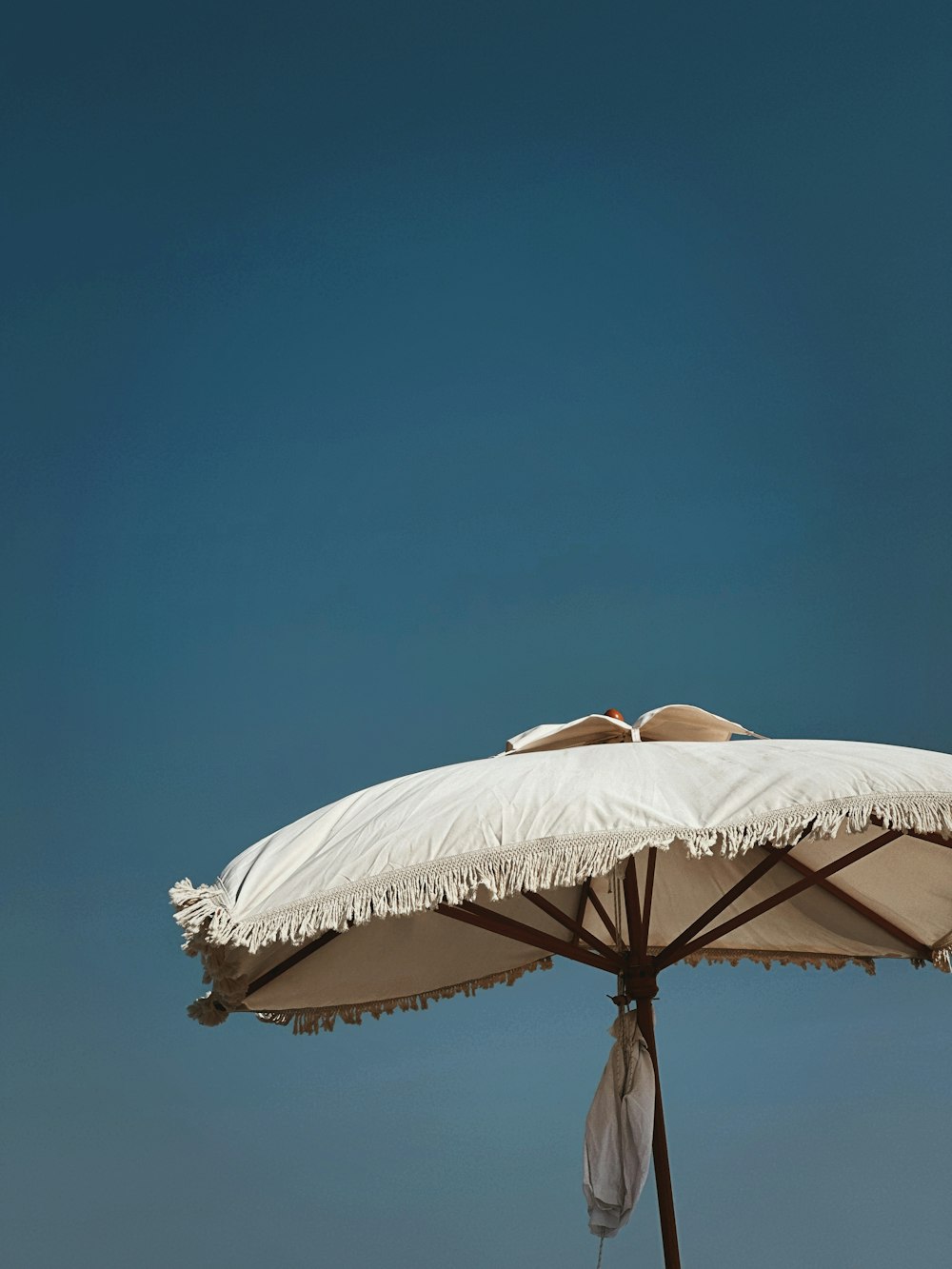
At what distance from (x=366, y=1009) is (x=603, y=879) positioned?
0.77 meters

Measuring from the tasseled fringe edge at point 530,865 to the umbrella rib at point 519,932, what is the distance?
368mm

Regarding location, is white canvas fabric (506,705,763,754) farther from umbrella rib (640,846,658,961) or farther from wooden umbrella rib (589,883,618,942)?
wooden umbrella rib (589,883,618,942)

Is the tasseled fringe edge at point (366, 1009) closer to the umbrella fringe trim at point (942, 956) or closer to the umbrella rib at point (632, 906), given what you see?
the umbrella rib at point (632, 906)

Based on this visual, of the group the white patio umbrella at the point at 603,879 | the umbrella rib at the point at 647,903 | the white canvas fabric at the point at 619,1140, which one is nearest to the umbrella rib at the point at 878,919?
the white patio umbrella at the point at 603,879

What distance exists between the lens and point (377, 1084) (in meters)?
9.94

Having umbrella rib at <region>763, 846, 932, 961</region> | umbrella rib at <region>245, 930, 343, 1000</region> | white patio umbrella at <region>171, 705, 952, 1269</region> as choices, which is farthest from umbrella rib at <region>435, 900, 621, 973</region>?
umbrella rib at <region>763, 846, 932, 961</region>

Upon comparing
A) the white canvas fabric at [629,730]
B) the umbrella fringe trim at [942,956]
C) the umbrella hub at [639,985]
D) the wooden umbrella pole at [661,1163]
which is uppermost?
the white canvas fabric at [629,730]

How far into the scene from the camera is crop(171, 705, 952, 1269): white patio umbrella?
2.21 m

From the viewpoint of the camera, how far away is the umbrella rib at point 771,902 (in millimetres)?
2775

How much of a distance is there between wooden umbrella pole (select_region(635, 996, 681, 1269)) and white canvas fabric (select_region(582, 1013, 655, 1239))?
0.06 meters

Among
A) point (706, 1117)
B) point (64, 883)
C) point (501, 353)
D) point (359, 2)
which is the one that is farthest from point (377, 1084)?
point (359, 2)

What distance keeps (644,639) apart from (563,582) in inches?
37.9

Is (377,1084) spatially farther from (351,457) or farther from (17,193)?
(17,193)

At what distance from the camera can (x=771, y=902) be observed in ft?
9.82
